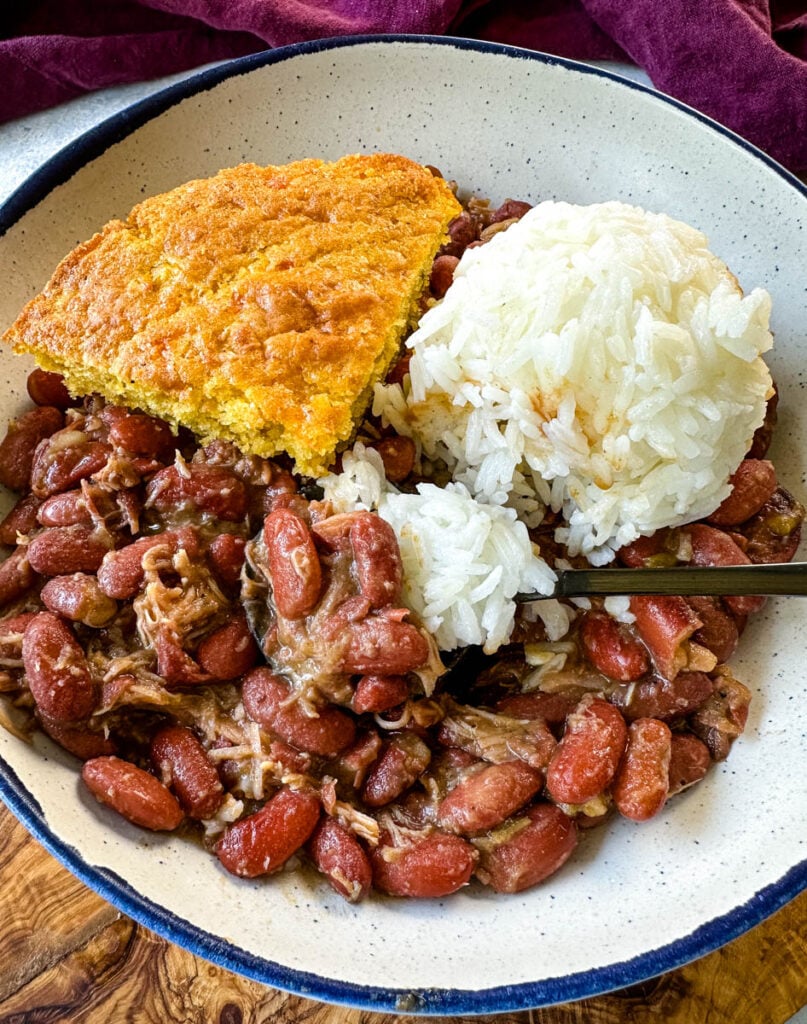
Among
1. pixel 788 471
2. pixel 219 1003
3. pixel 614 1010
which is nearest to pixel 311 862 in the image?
pixel 219 1003

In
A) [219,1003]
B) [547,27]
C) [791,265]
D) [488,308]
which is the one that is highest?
[547,27]

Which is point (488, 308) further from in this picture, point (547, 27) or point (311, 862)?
point (547, 27)

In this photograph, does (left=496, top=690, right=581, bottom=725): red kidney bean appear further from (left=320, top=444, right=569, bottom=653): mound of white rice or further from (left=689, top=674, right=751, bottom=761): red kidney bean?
(left=689, top=674, right=751, bottom=761): red kidney bean

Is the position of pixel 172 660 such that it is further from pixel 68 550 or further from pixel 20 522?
pixel 20 522

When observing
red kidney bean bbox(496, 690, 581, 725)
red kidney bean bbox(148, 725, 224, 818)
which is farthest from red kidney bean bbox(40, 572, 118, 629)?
red kidney bean bbox(496, 690, 581, 725)

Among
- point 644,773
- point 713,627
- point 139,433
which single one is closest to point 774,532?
point 713,627

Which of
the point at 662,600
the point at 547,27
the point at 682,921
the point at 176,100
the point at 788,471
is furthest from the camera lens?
the point at 547,27
